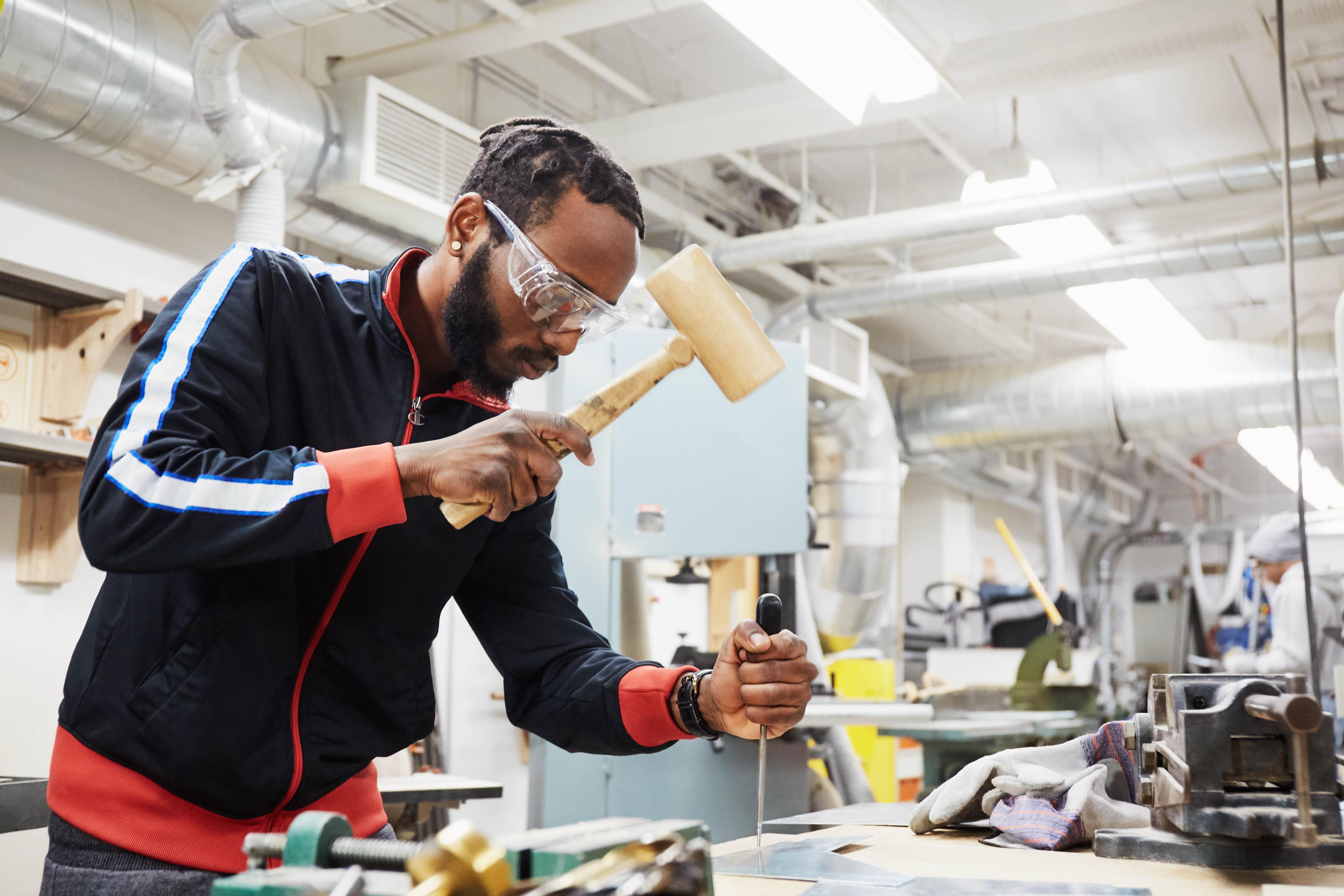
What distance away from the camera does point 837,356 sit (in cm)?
585

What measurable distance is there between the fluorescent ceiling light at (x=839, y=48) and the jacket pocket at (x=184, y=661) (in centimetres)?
226

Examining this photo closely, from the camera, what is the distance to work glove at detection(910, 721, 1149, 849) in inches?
49.2

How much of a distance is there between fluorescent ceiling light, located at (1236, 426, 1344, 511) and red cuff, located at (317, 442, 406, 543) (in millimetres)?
6017

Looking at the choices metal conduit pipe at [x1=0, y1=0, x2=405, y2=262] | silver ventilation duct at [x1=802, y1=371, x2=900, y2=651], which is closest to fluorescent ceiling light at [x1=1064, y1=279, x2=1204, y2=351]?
silver ventilation duct at [x1=802, y1=371, x2=900, y2=651]

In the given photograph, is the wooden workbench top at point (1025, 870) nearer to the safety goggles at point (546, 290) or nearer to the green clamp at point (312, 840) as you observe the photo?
the green clamp at point (312, 840)

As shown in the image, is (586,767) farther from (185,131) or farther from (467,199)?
(467,199)

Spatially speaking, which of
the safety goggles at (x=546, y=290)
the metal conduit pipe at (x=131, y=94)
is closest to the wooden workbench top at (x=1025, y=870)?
the safety goggles at (x=546, y=290)

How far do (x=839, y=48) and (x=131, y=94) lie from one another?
1.97 meters

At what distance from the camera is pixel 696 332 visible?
1.34 metres

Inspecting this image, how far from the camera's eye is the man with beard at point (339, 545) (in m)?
0.98

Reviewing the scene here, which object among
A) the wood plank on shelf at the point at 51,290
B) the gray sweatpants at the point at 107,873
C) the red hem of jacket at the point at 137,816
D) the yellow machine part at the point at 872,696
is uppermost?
the wood plank on shelf at the point at 51,290

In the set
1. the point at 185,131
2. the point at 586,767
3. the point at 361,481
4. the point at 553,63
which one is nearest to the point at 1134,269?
the point at 553,63

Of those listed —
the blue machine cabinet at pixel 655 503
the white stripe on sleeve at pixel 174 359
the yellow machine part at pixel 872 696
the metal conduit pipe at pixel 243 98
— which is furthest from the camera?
the yellow machine part at pixel 872 696

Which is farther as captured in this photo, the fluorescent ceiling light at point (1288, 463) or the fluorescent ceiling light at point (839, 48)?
the fluorescent ceiling light at point (1288, 463)
